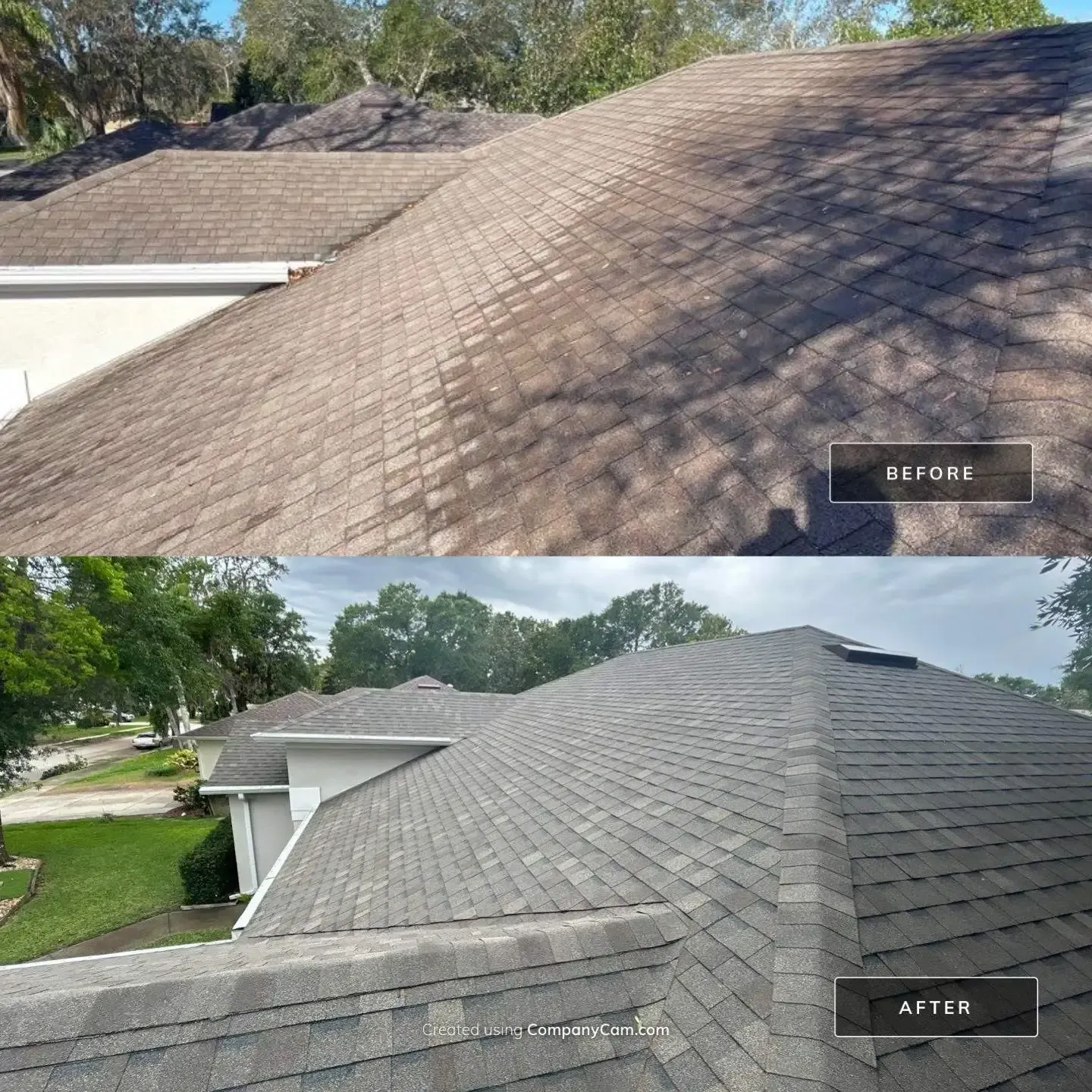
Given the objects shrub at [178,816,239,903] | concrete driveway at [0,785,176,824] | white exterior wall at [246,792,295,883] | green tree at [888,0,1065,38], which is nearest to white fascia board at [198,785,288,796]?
white exterior wall at [246,792,295,883]

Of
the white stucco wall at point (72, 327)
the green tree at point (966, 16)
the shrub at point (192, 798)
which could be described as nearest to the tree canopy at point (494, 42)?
the green tree at point (966, 16)

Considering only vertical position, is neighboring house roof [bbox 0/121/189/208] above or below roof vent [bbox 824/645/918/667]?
above

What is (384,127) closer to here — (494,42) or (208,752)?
(208,752)

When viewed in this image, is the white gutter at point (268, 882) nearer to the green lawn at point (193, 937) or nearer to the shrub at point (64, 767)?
the green lawn at point (193, 937)

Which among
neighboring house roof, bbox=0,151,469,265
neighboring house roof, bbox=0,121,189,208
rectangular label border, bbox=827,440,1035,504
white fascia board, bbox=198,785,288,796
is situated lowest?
white fascia board, bbox=198,785,288,796

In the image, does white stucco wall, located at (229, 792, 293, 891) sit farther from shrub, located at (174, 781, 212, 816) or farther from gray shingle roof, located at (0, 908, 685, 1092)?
gray shingle roof, located at (0, 908, 685, 1092)

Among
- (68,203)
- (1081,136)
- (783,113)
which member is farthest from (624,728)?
(68,203)

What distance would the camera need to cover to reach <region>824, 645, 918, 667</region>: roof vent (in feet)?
16.3

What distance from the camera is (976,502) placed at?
2184 millimetres

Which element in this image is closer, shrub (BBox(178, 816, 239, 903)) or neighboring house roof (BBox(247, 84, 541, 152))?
shrub (BBox(178, 816, 239, 903))

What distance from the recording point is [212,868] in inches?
258

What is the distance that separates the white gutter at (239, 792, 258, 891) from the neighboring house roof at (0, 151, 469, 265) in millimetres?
5843

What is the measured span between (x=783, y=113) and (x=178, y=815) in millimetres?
8374

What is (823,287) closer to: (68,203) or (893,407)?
(893,407)
